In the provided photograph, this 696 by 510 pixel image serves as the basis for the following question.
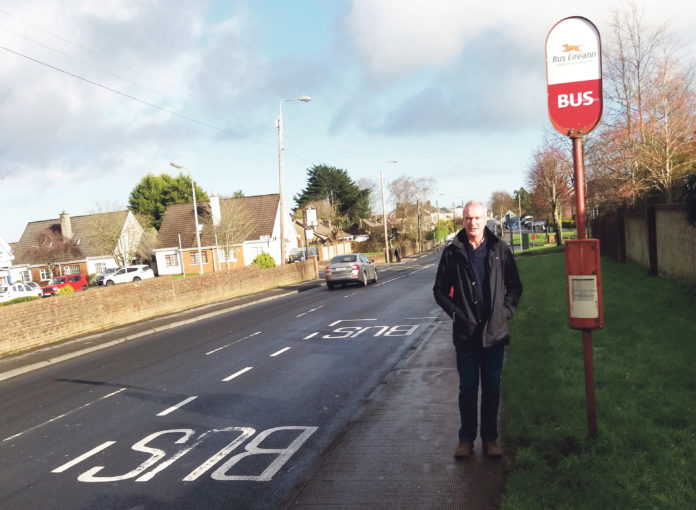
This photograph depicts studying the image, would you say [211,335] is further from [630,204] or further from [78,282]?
[78,282]

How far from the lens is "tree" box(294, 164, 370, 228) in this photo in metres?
77.2

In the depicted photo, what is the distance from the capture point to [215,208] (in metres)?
52.6

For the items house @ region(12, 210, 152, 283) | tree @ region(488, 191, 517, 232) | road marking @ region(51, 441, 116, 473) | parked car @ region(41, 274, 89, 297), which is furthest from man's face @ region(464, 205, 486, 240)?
tree @ region(488, 191, 517, 232)

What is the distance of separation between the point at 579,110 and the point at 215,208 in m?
50.1

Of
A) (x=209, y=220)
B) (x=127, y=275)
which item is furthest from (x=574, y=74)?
(x=209, y=220)

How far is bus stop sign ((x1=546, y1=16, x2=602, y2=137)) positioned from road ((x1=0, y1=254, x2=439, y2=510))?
381 cm

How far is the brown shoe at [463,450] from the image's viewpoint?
15.2ft

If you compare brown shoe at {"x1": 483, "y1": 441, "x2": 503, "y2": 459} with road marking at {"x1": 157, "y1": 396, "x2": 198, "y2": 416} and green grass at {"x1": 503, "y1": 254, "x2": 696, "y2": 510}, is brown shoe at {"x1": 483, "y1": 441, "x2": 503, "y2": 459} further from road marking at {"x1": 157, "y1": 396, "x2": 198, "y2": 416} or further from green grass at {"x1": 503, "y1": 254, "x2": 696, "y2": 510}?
road marking at {"x1": 157, "y1": 396, "x2": 198, "y2": 416}

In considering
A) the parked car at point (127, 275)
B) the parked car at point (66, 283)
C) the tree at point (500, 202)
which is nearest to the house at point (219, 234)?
the parked car at point (127, 275)

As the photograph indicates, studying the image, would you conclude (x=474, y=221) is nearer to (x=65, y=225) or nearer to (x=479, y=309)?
(x=479, y=309)

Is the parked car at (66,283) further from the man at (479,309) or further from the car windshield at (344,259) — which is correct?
the man at (479,309)

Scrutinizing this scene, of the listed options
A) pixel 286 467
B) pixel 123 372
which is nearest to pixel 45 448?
pixel 286 467

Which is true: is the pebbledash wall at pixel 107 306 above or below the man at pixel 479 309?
below

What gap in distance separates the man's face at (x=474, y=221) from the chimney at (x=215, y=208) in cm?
4884
